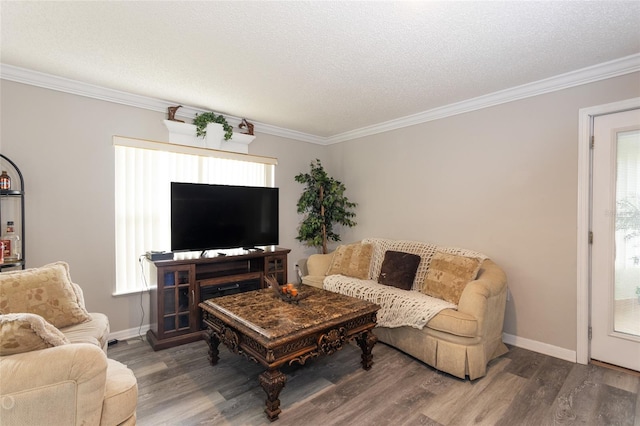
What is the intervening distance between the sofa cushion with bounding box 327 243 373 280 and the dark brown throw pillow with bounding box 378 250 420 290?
28cm

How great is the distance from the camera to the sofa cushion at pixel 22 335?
1166 mm

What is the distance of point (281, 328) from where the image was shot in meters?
1.97

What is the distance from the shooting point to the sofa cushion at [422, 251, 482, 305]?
2.73 m

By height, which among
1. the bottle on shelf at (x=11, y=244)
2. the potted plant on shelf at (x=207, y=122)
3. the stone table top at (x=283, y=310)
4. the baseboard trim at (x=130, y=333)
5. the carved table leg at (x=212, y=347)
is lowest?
the baseboard trim at (x=130, y=333)

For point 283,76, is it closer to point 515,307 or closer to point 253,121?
point 253,121

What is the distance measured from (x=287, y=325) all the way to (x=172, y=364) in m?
1.30

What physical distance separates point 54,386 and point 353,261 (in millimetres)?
2906

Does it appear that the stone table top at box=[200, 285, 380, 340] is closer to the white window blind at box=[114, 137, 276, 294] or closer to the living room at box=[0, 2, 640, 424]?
the white window blind at box=[114, 137, 276, 294]

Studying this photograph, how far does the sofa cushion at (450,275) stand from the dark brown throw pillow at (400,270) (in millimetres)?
198

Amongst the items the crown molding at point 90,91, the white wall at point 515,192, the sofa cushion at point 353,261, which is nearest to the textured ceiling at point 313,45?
the crown molding at point 90,91

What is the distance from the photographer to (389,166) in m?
4.07

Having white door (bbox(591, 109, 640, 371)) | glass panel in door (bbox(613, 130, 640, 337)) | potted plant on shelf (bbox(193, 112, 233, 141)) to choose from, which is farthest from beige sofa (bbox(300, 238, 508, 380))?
potted plant on shelf (bbox(193, 112, 233, 141))

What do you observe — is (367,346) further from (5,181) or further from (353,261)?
(5,181)

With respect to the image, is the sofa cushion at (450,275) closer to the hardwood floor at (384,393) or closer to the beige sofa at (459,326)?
the beige sofa at (459,326)
